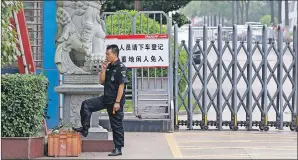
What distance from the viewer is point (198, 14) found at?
317ft

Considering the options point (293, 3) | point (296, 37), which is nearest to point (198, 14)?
point (293, 3)

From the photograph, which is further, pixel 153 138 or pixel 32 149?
pixel 153 138

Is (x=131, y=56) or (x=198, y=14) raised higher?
(x=198, y=14)

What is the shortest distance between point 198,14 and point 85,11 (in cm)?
8781

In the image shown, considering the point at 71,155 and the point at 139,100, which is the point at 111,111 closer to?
the point at 71,155

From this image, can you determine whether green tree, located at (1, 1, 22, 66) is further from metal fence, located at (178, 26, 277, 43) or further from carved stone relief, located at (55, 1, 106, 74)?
metal fence, located at (178, 26, 277, 43)

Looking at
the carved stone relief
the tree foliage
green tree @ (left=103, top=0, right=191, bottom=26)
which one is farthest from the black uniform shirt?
the tree foliage

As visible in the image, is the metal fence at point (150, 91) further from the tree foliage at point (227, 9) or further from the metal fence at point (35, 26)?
the tree foliage at point (227, 9)

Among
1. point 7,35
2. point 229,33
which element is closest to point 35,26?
point 7,35

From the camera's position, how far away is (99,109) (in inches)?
358

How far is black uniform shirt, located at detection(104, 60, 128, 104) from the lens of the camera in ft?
29.5

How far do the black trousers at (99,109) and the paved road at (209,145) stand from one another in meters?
0.30

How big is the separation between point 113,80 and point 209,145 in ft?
7.93

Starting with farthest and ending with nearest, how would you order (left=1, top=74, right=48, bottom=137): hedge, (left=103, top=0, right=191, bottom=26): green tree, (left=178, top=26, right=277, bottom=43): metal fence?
1. (left=103, top=0, right=191, bottom=26): green tree
2. (left=178, top=26, right=277, bottom=43): metal fence
3. (left=1, top=74, right=48, bottom=137): hedge
